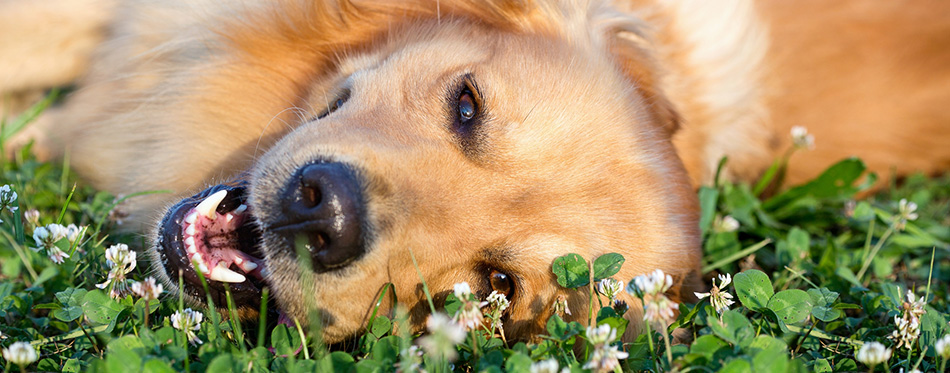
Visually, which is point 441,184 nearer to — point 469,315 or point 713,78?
point 469,315

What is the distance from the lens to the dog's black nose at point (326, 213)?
177 centimetres

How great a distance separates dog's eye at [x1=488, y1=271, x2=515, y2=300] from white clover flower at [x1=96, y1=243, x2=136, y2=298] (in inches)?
37.1

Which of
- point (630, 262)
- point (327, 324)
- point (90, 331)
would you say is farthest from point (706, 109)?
point (90, 331)

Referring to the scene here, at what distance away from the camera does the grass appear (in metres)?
1.65

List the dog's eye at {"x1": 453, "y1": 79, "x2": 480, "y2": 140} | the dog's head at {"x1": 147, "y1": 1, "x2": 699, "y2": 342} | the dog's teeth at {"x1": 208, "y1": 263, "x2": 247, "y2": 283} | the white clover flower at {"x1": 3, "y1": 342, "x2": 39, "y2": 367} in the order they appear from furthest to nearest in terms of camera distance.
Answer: the dog's eye at {"x1": 453, "y1": 79, "x2": 480, "y2": 140} < the dog's teeth at {"x1": 208, "y1": 263, "x2": 247, "y2": 283} < the dog's head at {"x1": 147, "y1": 1, "x2": 699, "y2": 342} < the white clover flower at {"x1": 3, "y1": 342, "x2": 39, "y2": 367}

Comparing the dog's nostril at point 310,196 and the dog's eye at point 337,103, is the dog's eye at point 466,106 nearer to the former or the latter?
the dog's eye at point 337,103

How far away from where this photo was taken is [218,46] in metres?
2.63

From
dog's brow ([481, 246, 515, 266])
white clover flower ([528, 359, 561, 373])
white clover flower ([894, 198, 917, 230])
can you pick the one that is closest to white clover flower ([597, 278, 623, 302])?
dog's brow ([481, 246, 515, 266])

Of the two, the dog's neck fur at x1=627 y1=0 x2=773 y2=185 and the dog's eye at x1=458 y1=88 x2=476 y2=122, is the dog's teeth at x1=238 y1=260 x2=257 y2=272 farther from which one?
the dog's neck fur at x1=627 y1=0 x2=773 y2=185

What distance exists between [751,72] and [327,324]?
2.48 metres

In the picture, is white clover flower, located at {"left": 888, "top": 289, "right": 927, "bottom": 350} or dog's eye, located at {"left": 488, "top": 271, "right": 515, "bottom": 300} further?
dog's eye, located at {"left": 488, "top": 271, "right": 515, "bottom": 300}

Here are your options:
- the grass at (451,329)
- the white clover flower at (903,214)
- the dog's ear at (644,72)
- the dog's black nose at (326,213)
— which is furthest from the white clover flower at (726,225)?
the dog's black nose at (326,213)

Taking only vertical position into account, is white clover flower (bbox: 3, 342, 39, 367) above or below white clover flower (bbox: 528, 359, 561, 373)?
below

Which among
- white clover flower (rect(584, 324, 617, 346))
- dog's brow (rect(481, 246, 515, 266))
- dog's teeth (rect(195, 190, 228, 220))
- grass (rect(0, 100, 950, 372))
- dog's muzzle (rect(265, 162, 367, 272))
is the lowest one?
grass (rect(0, 100, 950, 372))
